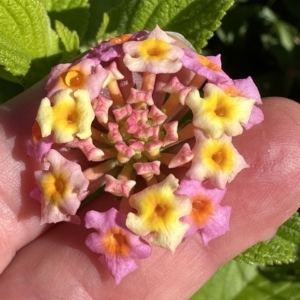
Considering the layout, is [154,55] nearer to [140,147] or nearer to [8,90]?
[140,147]

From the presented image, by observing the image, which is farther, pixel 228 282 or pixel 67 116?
pixel 228 282

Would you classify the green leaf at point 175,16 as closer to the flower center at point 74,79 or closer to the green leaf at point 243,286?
the flower center at point 74,79

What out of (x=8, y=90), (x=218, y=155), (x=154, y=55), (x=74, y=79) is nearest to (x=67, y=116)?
(x=74, y=79)

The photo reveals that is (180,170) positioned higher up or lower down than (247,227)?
higher up

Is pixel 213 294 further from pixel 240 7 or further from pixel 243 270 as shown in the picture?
pixel 240 7

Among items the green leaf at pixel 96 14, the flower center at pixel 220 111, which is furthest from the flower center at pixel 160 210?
the green leaf at pixel 96 14

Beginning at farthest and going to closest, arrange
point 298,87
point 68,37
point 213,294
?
point 298,87
point 213,294
point 68,37

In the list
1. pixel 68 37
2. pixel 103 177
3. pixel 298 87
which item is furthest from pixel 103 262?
pixel 298 87
